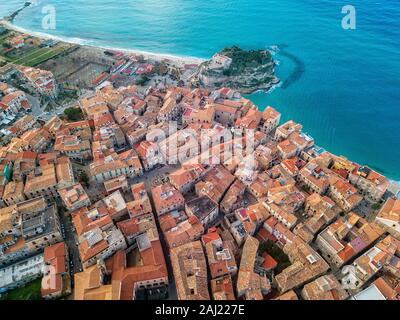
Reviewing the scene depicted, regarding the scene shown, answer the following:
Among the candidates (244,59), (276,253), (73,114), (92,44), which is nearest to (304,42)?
(244,59)

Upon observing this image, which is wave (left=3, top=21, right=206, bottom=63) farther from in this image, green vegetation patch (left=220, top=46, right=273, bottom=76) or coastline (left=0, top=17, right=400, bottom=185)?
green vegetation patch (left=220, top=46, right=273, bottom=76)

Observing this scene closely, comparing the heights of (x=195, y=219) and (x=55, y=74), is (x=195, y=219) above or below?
below

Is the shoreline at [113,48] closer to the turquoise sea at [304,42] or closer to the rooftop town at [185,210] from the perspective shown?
the turquoise sea at [304,42]

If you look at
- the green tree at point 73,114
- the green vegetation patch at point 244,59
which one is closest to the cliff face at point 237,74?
the green vegetation patch at point 244,59

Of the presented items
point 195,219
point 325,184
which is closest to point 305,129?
point 325,184

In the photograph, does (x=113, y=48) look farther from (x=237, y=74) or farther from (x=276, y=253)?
(x=276, y=253)

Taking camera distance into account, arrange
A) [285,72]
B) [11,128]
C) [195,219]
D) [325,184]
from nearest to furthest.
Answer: [195,219] < [325,184] < [11,128] < [285,72]

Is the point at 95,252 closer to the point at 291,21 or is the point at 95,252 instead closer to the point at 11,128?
the point at 11,128
